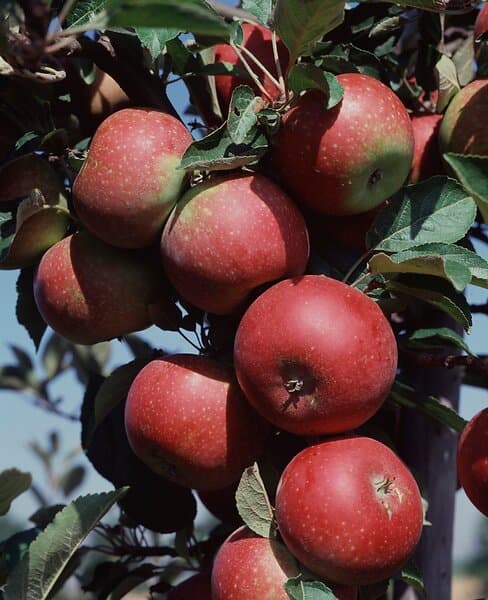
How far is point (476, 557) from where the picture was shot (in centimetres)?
1656

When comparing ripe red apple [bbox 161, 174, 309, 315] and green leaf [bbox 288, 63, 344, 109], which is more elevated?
green leaf [bbox 288, 63, 344, 109]

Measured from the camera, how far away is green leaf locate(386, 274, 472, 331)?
1060mm

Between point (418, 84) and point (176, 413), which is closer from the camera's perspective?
point (176, 413)

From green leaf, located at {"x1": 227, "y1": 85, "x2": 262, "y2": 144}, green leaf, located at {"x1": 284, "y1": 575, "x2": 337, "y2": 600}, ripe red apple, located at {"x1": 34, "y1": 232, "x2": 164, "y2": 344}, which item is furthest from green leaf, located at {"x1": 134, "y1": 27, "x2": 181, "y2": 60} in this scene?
green leaf, located at {"x1": 284, "y1": 575, "x2": 337, "y2": 600}

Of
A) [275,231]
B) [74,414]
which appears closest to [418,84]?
[275,231]

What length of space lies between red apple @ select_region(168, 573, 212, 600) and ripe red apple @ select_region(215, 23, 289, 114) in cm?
72

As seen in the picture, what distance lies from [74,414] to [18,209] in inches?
50.6

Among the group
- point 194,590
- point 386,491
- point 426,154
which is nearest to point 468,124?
point 426,154

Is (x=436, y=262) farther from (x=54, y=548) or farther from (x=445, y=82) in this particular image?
(x=54, y=548)

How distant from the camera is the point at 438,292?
1070 millimetres

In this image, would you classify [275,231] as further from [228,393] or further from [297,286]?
[228,393]

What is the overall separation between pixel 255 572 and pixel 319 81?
594 mm

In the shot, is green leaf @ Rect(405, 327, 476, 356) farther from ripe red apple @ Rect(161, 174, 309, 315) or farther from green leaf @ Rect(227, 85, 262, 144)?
green leaf @ Rect(227, 85, 262, 144)

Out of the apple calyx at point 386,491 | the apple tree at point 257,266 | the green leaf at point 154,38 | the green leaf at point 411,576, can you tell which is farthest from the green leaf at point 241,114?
the green leaf at point 411,576
